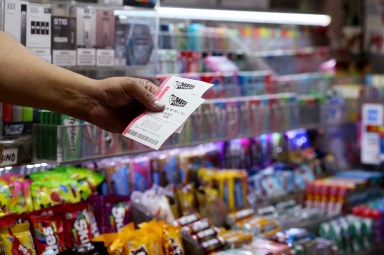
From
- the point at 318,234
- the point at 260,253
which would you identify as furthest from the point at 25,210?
the point at 318,234

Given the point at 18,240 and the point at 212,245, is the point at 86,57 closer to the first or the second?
the point at 18,240

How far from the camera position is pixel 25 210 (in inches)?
115

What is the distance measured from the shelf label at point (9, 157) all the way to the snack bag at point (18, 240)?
11.0 inches

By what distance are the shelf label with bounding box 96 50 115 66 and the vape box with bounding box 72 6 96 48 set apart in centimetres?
6

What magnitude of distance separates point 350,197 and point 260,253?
1976mm

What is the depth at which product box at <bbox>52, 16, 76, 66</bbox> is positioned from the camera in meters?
3.01

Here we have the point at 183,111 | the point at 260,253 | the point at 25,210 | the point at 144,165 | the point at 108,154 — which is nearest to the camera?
the point at 183,111

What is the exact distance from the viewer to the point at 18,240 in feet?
9.13

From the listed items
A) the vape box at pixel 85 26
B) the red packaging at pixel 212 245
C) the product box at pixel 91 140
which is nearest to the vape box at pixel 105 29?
the vape box at pixel 85 26

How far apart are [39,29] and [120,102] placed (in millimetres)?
881

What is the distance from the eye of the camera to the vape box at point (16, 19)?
2.78m

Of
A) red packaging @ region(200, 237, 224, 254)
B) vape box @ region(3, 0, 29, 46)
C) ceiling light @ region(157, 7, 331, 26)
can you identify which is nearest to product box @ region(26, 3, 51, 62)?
vape box @ region(3, 0, 29, 46)

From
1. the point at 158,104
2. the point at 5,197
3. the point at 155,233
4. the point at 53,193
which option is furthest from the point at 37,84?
the point at 155,233

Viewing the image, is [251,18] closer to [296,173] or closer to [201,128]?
[296,173]
